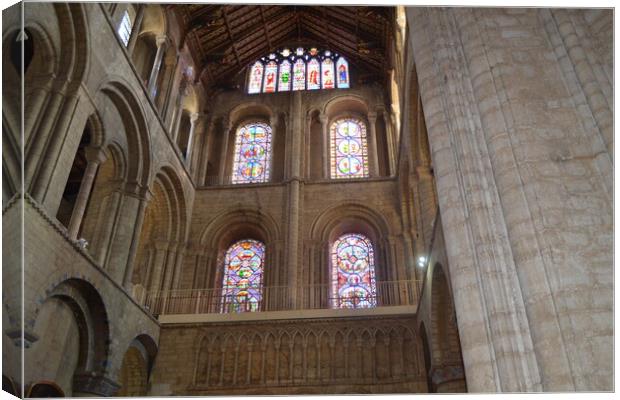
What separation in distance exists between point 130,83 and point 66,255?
461cm

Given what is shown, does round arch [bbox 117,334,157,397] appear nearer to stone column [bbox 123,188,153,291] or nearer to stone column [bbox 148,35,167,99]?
stone column [bbox 123,188,153,291]

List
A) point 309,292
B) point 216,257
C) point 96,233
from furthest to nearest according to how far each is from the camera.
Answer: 1. point 216,257
2. point 309,292
3. point 96,233

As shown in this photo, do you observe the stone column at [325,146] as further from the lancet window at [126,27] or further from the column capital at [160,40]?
the lancet window at [126,27]

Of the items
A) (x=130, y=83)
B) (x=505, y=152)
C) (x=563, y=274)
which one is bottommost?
(x=563, y=274)

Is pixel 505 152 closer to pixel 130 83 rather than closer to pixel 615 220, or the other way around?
pixel 615 220

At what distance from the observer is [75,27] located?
938 centimetres

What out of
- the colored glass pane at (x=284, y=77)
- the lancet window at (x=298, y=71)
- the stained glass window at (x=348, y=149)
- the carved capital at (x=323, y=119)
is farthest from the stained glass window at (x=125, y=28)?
the stained glass window at (x=348, y=149)

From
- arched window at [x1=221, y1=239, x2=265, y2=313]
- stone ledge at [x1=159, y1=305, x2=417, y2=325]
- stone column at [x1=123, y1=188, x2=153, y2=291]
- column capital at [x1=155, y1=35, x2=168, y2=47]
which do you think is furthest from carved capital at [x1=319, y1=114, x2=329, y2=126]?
stone ledge at [x1=159, y1=305, x2=417, y2=325]

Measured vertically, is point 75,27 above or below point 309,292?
above

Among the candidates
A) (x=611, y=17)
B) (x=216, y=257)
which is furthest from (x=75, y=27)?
(x=611, y=17)

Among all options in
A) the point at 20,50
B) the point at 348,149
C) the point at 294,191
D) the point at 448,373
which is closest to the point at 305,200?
the point at 294,191

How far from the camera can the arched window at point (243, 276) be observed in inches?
543

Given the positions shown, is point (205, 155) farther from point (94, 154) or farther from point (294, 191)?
point (94, 154)

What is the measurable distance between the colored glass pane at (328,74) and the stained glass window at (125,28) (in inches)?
283
